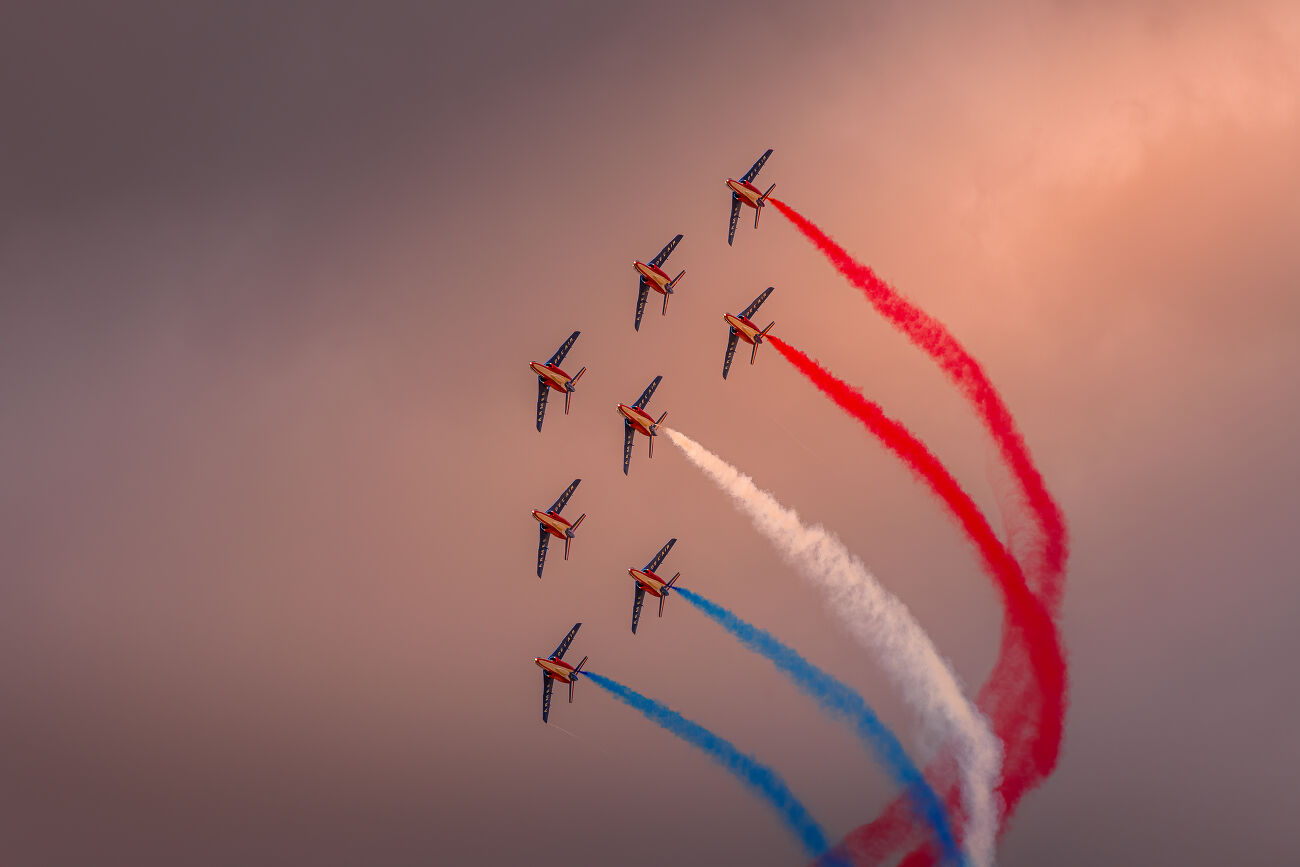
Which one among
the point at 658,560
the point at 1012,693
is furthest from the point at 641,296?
the point at 1012,693

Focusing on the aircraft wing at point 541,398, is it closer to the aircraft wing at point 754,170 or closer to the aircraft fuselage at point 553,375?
the aircraft fuselage at point 553,375

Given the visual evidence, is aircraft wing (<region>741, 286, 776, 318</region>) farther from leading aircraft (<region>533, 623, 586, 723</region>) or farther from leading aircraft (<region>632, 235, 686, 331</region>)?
leading aircraft (<region>533, 623, 586, 723</region>)

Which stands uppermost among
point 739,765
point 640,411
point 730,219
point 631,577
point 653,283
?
point 730,219

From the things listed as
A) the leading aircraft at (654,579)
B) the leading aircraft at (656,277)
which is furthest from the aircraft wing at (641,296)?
the leading aircraft at (654,579)

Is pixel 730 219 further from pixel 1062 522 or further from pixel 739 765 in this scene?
pixel 739 765

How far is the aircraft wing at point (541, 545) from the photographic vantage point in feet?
197

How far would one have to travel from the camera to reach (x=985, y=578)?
187ft

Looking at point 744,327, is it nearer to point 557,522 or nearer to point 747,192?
point 747,192

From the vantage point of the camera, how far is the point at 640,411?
188 feet

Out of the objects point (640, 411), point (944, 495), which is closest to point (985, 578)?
point (944, 495)

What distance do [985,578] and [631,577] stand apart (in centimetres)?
1585

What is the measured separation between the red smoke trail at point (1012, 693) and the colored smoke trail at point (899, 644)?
767mm

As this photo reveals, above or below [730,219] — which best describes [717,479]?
below

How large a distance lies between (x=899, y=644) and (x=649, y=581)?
11.5 meters
